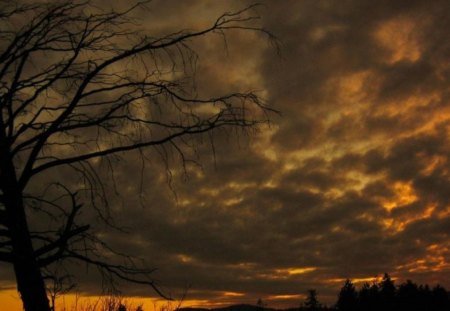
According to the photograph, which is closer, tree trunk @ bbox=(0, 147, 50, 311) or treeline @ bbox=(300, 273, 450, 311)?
tree trunk @ bbox=(0, 147, 50, 311)

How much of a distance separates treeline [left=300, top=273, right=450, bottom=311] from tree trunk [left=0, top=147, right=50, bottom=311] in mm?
110494

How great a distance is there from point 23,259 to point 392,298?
115236mm

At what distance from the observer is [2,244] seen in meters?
5.99

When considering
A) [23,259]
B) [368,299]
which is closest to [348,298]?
[368,299]

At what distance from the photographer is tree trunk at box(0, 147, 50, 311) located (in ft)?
19.8

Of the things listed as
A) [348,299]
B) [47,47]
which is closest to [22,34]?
[47,47]

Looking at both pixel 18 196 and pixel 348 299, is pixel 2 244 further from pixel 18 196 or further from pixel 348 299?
pixel 348 299

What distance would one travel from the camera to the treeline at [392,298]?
4318 inches

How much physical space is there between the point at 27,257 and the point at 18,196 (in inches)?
25.7

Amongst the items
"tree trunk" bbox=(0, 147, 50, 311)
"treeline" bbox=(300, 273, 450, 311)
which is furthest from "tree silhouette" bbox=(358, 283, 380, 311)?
"tree trunk" bbox=(0, 147, 50, 311)

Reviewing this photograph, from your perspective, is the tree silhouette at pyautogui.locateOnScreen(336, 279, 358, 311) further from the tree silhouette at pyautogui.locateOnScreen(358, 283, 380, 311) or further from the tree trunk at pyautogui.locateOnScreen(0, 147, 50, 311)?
the tree trunk at pyautogui.locateOnScreen(0, 147, 50, 311)

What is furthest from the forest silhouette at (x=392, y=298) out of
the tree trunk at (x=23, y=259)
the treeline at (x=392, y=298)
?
the tree trunk at (x=23, y=259)

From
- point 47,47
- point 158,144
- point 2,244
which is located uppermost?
point 47,47

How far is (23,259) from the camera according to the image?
599cm
